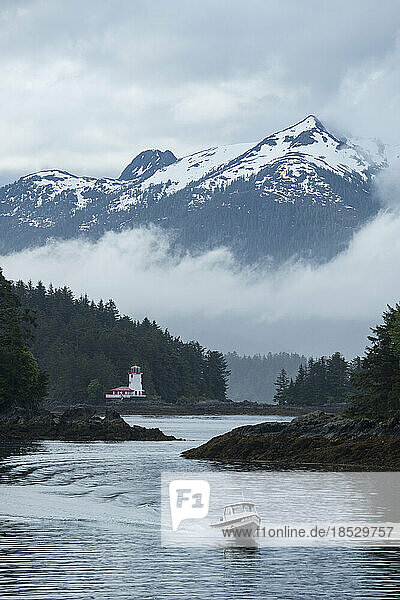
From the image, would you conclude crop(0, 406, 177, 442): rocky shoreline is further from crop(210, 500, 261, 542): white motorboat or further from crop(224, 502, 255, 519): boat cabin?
crop(210, 500, 261, 542): white motorboat

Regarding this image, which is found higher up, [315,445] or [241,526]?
[315,445]

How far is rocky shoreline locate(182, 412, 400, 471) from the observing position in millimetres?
65312

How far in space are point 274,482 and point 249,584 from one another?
90.1 ft

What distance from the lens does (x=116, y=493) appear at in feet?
174

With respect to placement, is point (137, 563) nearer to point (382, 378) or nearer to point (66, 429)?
point (382, 378)

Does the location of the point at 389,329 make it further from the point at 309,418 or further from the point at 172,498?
the point at 172,498

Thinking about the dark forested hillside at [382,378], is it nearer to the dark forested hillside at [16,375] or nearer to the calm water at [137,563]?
the calm water at [137,563]

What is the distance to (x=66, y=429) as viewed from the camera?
365ft

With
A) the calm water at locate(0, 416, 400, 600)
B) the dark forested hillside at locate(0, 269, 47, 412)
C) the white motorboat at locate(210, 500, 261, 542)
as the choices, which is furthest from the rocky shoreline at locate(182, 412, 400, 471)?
the dark forested hillside at locate(0, 269, 47, 412)

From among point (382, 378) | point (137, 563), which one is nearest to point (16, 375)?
point (382, 378)

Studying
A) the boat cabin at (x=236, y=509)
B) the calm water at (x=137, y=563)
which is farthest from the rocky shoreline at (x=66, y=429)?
the boat cabin at (x=236, y=509)

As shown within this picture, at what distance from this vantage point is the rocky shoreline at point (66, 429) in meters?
109

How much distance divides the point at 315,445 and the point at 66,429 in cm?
4712

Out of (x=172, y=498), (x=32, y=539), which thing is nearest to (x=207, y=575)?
(x=32, y=539)
